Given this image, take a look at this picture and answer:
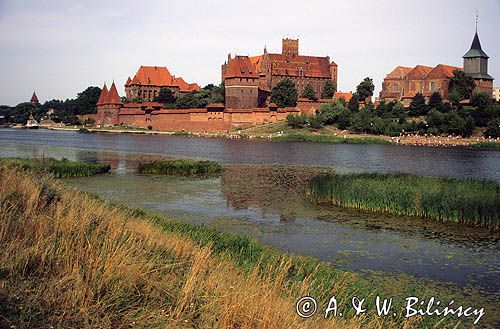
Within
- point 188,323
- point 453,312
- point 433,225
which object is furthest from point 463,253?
point 188,323

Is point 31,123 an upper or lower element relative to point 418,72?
lower

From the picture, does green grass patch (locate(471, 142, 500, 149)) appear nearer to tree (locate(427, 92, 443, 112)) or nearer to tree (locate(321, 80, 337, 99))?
tree (locate(427, 92, 443, 112))

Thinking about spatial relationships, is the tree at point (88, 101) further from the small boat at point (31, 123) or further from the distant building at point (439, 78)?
the distant building at point (439, 78)

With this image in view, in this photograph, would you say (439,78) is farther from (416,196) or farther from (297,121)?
(416,196)

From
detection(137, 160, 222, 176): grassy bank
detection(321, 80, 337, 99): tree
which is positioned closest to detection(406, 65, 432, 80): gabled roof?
detection(321, 80, 337, 99): tree

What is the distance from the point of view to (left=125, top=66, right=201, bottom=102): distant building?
91312mm

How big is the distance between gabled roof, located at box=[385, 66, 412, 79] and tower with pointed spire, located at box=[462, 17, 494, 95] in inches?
317

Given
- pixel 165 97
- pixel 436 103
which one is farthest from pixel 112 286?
pixel 165 97

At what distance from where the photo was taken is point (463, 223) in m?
12.4

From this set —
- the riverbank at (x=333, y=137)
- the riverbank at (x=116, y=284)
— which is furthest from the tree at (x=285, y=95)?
the riverbank at (x=116, y=284)

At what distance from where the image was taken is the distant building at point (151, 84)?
300 feet

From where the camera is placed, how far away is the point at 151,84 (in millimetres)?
91938

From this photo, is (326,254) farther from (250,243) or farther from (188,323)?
(188,323)

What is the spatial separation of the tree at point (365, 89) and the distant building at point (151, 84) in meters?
33.3
